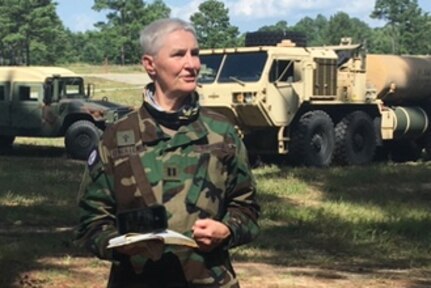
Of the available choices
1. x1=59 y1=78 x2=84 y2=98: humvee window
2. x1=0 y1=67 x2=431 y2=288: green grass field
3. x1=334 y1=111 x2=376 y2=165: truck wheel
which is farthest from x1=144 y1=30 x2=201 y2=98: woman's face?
x1=59 y1=78 x2=84 y2=98: humvee window

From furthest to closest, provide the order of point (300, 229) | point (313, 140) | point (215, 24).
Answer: point (215, 24)
point (313, 140)
point (300, 229)

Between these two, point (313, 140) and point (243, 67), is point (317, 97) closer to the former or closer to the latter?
point (313, 140)

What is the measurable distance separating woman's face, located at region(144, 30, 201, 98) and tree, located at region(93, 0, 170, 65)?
74.0 metres

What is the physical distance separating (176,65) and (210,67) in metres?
13.2

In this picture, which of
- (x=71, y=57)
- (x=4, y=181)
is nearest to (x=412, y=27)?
(x=71, y=57)

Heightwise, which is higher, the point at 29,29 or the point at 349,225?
the point at 29,29

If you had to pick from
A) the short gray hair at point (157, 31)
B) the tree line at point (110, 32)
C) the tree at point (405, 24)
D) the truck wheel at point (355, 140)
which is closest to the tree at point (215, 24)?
the tree line at point (110, 32)

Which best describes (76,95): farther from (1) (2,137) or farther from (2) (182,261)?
(2) (182,261)

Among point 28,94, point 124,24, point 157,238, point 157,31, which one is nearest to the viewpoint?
point 157,238

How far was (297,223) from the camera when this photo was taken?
387 inches

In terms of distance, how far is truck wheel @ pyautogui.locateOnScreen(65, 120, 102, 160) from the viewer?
59.1 feet

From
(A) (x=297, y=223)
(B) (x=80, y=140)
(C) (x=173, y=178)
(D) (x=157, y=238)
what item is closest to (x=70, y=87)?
(B) (x=80, y=140)

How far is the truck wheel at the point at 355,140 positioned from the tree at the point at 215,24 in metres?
54.3

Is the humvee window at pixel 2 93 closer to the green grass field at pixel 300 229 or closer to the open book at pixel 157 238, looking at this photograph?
the green grass field at pixel 300 229
